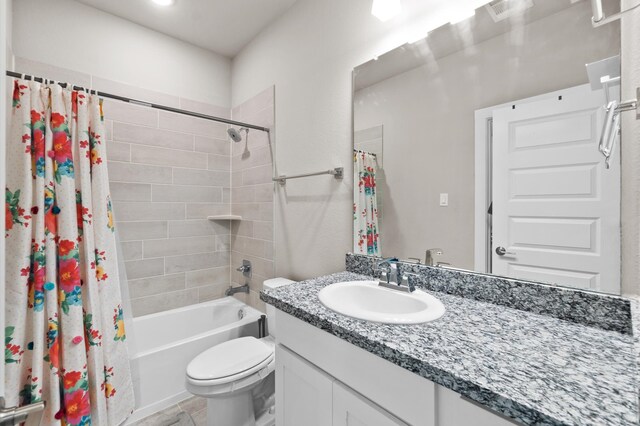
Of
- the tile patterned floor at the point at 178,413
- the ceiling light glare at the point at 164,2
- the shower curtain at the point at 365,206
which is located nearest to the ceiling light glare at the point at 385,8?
the shower curtain at the point at 365,206

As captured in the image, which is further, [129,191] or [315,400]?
[129,191]

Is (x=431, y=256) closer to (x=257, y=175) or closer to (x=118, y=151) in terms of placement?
(x=257, y=175)

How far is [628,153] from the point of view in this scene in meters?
0.78

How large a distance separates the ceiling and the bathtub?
6.92 feet

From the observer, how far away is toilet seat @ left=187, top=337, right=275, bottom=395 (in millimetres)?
1317

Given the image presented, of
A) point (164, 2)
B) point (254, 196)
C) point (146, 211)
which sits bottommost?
point (146, 211)

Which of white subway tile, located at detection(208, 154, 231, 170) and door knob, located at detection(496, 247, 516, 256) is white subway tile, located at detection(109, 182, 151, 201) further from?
door knob, located at detection(496, 247, 516, 256)

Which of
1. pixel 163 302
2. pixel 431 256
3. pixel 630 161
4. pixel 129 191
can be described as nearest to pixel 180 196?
pixel 129 191

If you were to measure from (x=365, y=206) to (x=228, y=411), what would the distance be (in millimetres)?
1270

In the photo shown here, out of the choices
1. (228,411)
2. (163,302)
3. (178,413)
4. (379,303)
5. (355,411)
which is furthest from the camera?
(163,302)

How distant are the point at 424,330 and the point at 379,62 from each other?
3.99 ft

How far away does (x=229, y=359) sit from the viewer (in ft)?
4.92

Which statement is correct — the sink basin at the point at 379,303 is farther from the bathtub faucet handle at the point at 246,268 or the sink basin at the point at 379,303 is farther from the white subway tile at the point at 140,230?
the white subway tile at the point at 140,230

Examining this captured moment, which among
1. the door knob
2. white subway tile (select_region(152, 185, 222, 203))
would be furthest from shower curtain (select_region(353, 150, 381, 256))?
white subway tile (select_region(152, 185, 222, 203))
